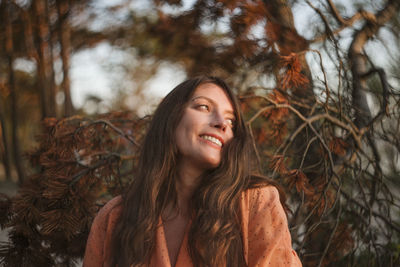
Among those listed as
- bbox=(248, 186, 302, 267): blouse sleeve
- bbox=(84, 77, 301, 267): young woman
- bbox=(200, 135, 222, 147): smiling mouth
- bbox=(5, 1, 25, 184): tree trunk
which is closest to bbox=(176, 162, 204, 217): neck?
bbox=(84, 77, 301, 267): young woman

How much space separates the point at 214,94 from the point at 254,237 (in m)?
0.58

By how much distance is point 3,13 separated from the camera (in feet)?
8.45

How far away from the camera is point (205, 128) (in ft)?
4.66

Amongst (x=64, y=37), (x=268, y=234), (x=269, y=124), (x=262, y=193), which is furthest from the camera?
(x=64, y=37)

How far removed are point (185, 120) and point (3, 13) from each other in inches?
74.1

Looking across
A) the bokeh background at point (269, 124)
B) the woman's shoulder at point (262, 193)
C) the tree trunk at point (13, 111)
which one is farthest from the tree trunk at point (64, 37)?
the woman's shoulder at point (262, 193)

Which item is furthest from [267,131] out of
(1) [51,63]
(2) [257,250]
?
(1) [51,63]

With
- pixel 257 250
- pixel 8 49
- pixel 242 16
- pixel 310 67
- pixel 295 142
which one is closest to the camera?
pixel 257 250

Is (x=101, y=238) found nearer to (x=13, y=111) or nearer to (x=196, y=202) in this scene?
(x=196, y=202)

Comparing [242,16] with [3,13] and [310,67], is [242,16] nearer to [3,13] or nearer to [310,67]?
[310,67]

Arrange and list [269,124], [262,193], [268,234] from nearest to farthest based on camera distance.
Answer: [268,234]
[262,193]
[269,124]

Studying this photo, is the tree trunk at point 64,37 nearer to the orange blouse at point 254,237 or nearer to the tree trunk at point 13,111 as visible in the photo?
the tree trunk at point 13,111

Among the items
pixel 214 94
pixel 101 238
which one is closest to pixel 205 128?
pixel 214 94

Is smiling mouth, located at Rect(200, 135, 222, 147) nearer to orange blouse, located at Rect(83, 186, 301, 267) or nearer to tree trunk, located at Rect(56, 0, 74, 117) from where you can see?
orange blouse, located at Rect(83, 186, 301, 267)
